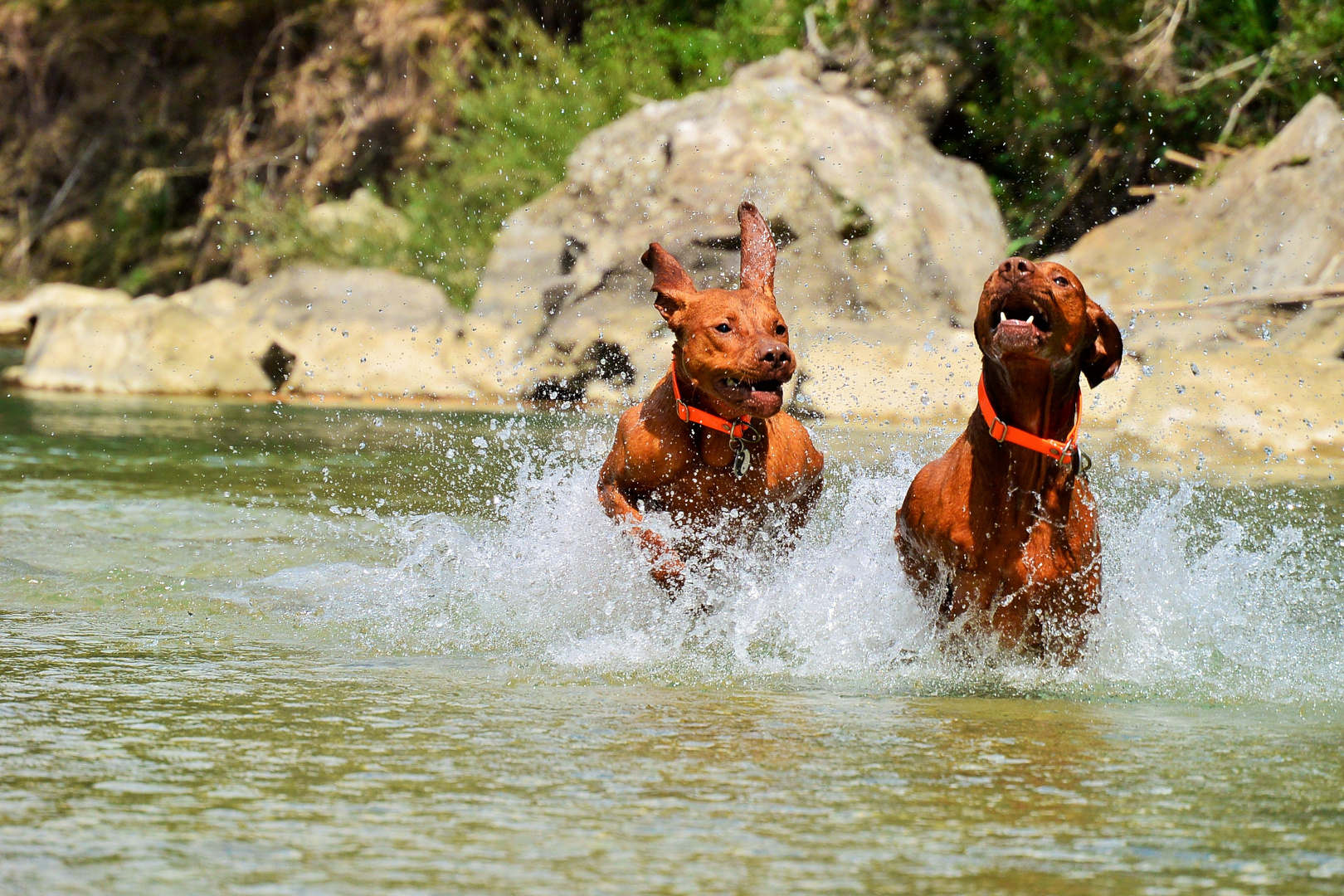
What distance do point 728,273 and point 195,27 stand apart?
1517 centimetres

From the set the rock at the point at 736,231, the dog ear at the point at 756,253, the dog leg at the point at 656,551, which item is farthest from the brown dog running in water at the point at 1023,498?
the rock at the point at 736,231

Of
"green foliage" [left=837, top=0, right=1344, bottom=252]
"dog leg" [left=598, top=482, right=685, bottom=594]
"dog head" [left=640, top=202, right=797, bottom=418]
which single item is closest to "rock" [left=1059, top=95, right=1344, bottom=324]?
"green foliage" [left=837, top=0, right=1344, bottom=252]

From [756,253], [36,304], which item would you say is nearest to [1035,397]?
[756,253]

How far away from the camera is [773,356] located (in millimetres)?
4742

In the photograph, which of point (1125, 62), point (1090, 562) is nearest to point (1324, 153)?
point (1125, 62)

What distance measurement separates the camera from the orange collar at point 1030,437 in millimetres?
4180

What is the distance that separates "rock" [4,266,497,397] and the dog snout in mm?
9473

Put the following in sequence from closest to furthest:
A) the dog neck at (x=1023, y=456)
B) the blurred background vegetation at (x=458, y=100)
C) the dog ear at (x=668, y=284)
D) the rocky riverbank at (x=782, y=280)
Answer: the dog neck at (x=1023, y=456) < the dog ear at (x=668, y=284) < the rocky riverbank at (x=782, y=280) < the blurred background vegetation at (x=458, y=100)

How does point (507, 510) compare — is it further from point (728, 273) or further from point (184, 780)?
point (728, 273)

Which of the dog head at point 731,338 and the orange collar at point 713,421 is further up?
the dog head at point 731,338

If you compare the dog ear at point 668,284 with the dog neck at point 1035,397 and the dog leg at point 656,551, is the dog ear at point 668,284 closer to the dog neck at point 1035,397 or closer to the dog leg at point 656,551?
the dog leg at point 656,551

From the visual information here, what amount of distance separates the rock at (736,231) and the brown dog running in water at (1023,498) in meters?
8.34

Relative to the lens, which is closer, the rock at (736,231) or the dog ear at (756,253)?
the dog ear at (756,253)

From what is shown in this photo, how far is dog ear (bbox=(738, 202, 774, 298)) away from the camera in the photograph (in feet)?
17.5
